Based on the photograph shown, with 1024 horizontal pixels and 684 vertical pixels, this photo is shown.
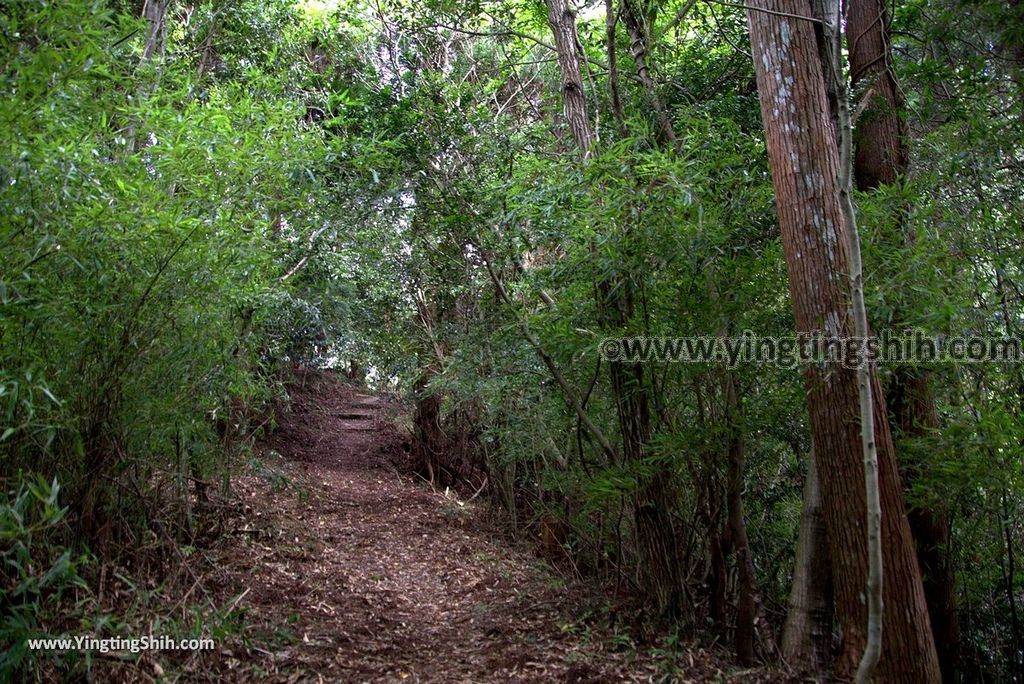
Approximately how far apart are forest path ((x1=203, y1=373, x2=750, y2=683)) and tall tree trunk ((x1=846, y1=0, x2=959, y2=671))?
5.08 feet

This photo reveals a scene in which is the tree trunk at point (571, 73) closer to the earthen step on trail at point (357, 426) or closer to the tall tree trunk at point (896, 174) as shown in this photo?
the tall tree trunk at point (896, 174)

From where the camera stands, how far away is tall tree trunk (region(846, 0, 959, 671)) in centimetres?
354

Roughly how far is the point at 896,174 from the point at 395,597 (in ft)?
13.1

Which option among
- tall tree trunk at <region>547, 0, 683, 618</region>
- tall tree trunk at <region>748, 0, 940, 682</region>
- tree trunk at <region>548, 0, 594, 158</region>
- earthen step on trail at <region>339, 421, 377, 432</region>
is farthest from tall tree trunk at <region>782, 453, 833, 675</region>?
earthen step on trail at <region>339, 421, 377, 432</region>

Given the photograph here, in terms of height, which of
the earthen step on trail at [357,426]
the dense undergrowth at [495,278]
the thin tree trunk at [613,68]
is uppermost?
the thin tree trunk at [613,68]

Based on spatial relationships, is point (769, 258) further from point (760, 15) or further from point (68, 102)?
point (68, 102)

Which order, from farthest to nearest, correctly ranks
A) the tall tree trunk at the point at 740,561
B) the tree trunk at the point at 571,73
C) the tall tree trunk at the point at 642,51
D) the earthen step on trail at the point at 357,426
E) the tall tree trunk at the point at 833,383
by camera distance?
1. the earthen step on trail at the point at 357,426
2. the tall tree trunk at the point at 642,51
3. the tree trunk at the point at 571,73
4. the tall tree trunk at the point at 740,561
5. the tall tree trunk at the point at 833,383

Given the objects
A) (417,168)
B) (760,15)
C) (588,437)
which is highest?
(760,15)

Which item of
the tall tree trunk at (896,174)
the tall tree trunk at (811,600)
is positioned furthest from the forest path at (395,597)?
the tall tree trunk at (896,174)

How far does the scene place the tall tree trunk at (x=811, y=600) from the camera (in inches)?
126

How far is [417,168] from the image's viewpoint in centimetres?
423

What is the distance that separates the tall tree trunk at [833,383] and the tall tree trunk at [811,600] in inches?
12.7

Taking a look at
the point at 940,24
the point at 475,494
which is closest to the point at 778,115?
the point at 940,24

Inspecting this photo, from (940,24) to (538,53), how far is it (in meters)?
4.17
